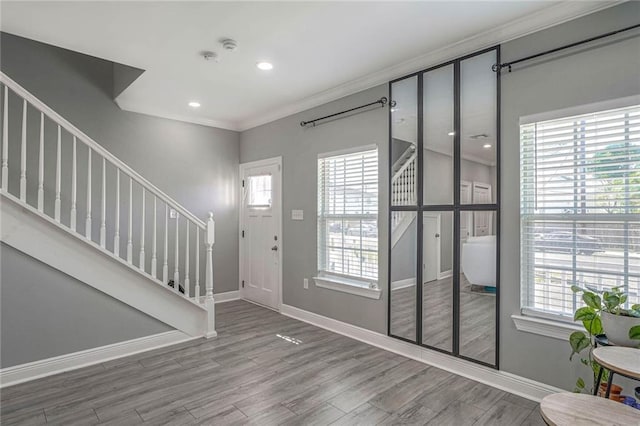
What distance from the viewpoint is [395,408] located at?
7.89ft

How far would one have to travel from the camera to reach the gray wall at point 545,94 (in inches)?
85.4

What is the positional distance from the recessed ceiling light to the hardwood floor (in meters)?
2.78

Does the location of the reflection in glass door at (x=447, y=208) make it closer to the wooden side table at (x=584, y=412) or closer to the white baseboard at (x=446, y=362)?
the white baseboard at (x=446, y=362)

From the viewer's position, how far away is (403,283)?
11.0 feet

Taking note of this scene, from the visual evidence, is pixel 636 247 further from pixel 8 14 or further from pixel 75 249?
pixel 8 14

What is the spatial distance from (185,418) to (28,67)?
13.1 feet

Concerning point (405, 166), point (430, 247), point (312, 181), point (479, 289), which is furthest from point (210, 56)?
point (479, 289)

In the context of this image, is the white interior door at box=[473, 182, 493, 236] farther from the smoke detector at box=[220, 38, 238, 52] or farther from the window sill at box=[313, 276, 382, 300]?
the smoke detector at box=[220, 38, 238, 52]

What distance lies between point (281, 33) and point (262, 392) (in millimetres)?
2785

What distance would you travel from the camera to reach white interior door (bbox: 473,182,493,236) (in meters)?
2.77

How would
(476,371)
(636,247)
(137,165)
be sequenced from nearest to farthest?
(636,247), (476,371), (137,165)

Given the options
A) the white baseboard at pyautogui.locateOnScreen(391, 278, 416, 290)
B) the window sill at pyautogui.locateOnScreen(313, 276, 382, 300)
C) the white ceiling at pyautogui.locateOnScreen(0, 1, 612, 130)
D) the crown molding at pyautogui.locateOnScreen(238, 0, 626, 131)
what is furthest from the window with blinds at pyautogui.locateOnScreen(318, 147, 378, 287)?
the white ceiling at pyautogui.locateOnScreen(0, 1, 612, 130)

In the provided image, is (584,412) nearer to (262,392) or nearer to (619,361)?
(619,361)

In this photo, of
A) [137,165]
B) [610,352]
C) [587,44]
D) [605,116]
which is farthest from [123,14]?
[610,352]
